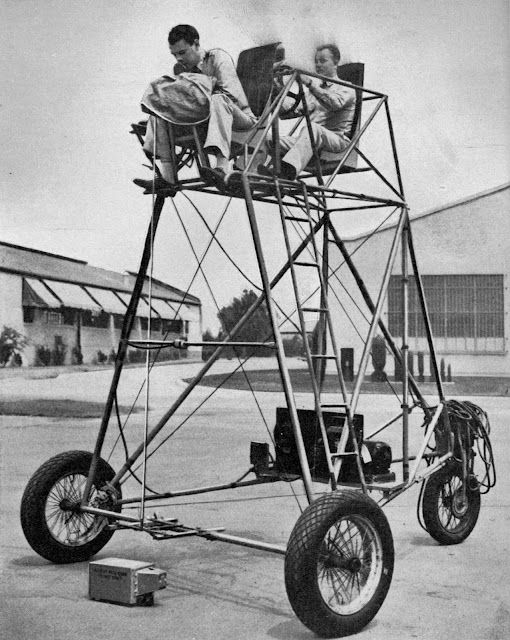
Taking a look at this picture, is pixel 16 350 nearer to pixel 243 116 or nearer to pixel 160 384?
pixel 160 384

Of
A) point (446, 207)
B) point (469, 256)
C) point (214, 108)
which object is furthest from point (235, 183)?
point (446, 207)

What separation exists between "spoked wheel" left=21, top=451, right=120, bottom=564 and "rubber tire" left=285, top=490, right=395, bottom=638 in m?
2.35

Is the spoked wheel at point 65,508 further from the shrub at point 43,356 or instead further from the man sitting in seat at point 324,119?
the shrub at point 43,356

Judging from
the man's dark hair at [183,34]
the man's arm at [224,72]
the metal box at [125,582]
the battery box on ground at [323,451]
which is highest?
the man's dark hair at [183,34]

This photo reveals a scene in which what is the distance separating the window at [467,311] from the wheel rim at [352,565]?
41.3 ft

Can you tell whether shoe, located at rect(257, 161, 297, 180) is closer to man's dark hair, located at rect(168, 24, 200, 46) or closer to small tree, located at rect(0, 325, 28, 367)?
man's dark hair, located at rect(168, 24, 200, 46)

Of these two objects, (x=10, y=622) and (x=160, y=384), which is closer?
(x=10, y=622)

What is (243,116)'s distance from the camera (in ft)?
22.4

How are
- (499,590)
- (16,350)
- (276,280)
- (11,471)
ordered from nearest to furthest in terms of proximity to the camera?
1. (499,590)
2. (276,280)
3. (11,471)
4. (16,350)

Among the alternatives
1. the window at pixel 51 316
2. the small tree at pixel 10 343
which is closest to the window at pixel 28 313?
the window at pixel 51 316

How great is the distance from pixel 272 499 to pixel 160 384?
27.2 feet

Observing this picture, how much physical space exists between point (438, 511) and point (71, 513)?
330cm

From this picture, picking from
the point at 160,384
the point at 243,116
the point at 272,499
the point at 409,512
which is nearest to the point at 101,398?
the point at 160,384

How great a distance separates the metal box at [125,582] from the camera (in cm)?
607
